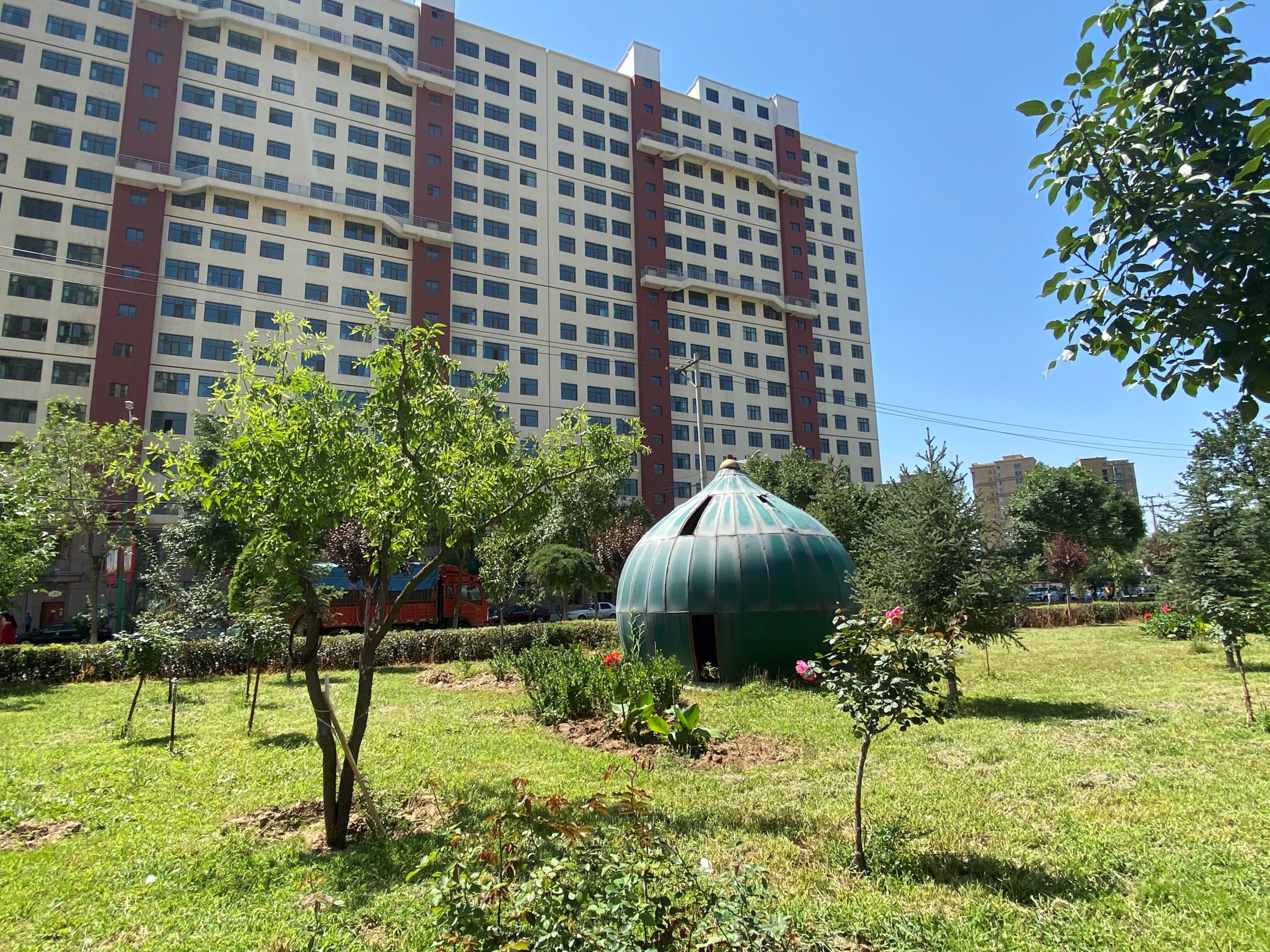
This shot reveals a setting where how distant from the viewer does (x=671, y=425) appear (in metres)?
59.8

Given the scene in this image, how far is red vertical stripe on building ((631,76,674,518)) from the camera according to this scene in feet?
190

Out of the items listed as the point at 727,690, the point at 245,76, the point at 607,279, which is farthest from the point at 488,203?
the point at 727,690

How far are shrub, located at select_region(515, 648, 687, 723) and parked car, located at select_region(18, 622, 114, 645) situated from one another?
30.2m

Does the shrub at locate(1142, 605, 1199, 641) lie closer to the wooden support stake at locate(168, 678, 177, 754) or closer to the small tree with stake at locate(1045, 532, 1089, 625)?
the small tree with stake at locate(1045, 532, 1089, 625)

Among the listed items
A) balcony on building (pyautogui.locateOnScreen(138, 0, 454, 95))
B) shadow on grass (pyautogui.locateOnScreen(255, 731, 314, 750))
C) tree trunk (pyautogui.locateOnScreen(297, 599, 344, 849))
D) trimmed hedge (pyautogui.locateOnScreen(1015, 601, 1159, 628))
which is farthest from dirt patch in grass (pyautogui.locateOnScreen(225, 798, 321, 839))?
balcony on building (pyautogui.locateOnScreen(138, 0, 454, 95))

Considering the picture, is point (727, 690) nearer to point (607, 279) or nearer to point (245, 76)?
point (607, 279)

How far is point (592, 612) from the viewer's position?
166 feet

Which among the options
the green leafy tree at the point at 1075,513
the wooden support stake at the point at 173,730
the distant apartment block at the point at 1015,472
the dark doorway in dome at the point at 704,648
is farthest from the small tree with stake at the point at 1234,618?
the distant apartment block at the point at 1015,472

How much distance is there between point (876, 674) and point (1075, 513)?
55.3m

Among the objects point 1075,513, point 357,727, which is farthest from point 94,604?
point 1075,513

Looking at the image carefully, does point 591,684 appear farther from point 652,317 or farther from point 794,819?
point 652,317

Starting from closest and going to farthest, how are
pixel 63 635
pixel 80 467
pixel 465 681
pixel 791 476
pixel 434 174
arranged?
pixel 465 681 → pixel 80 467 → pixel 63 635 → pixel 791 476 → pixel 434 174

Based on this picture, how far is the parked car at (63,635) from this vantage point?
33.0 m

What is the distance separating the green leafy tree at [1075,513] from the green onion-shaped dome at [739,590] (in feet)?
130
